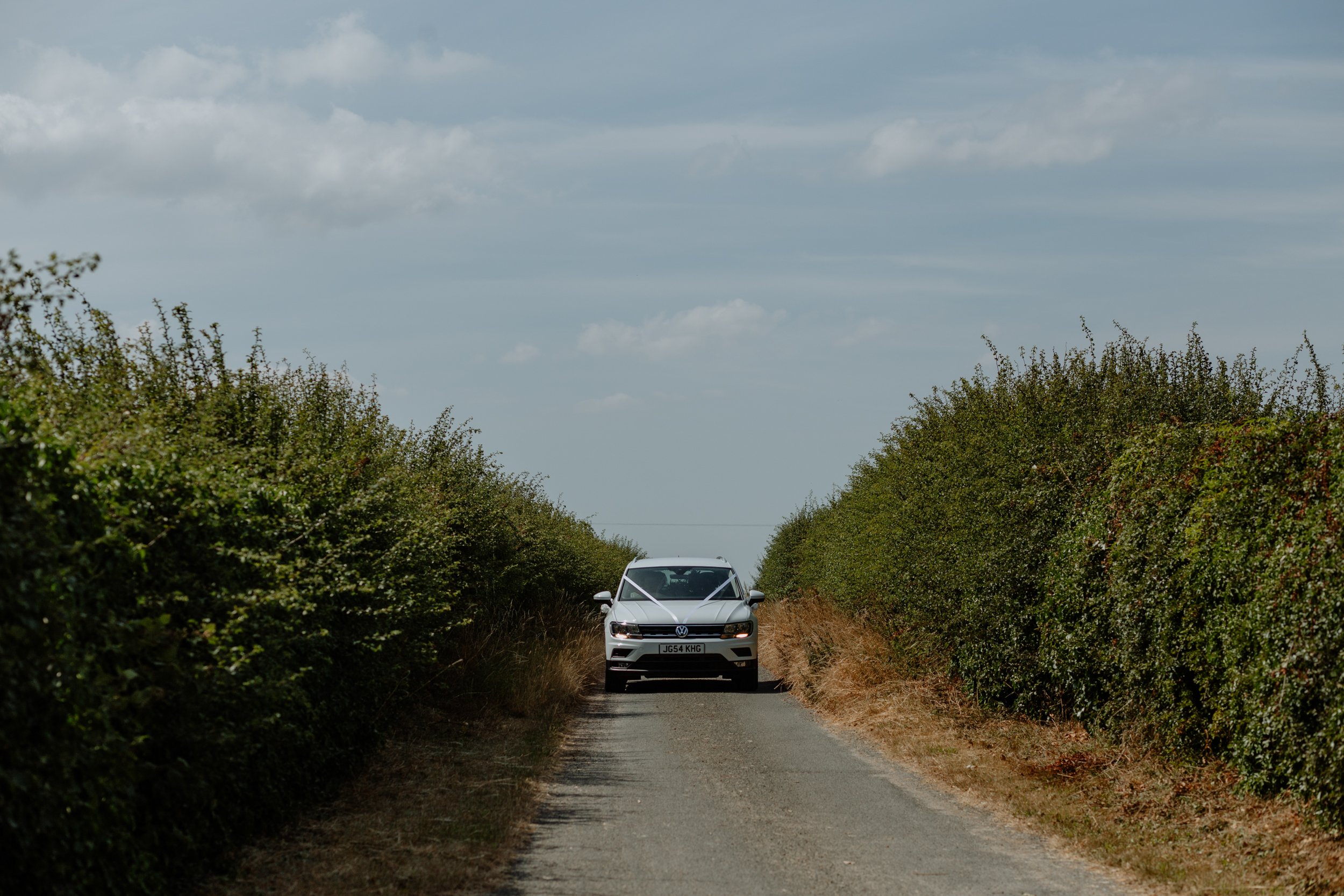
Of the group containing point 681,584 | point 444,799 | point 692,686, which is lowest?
point 692,686

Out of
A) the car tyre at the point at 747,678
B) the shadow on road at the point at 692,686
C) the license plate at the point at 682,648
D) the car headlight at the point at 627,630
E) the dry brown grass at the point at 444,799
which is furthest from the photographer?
the shadow on road at the point at 692,686

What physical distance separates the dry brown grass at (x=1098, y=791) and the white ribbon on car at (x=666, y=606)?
2.72 m

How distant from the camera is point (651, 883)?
6.50 m

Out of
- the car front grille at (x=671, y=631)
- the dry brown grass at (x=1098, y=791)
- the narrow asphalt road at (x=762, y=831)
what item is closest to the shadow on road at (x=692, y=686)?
the car front grille at (x=671, y=631)

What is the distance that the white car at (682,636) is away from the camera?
17.4 m

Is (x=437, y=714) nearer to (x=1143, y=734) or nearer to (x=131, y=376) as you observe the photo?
(x=131, y=376)

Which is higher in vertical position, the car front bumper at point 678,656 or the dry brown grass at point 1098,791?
the car front bumper at point 678,656

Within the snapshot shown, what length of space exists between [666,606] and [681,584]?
0.92m

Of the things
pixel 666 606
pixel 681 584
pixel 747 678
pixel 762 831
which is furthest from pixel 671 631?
pixel 762 831

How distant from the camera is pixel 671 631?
57.3 feet

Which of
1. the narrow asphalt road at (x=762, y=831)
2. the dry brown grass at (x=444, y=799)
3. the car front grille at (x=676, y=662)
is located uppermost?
the car front grille at (x=676, y=662)

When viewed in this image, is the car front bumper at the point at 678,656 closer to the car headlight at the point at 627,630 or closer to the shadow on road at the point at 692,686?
the car headlight at the point at 627,630

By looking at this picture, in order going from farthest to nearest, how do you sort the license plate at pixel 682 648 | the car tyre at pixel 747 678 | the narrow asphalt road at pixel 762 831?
the car tyre at pixel 747 678
the license plate at pixel 682 648
the narrow asphalt road at pixel 762 831

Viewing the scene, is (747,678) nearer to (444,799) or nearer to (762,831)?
(444,799)
